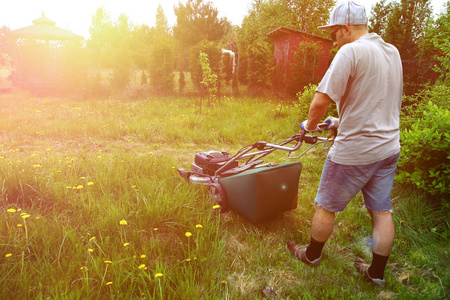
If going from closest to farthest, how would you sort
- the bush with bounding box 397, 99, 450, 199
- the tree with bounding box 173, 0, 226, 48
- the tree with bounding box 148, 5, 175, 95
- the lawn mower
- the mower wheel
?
1. the lawn mower
2. the bush with bounding box 397, 99, 450, 199
3. the mower wheel
4. the tree with bounding box 148, 5, 175, 95
5. the tree with bounding box 173, 0, 226, 48

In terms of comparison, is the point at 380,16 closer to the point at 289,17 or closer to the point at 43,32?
the point at 289,17

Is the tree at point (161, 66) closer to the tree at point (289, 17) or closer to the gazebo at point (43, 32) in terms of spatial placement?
the gazebo at point (43, 32)

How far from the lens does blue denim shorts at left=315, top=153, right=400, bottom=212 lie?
2066 millimetres

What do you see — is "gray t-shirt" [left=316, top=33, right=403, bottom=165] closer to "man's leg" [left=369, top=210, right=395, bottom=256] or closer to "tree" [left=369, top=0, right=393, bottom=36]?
"man's leg" [left=369, top=210, right=395, bottom=256]

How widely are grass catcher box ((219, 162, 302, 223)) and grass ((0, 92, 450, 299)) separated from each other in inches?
10.2

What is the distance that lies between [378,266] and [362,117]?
1.06 meters

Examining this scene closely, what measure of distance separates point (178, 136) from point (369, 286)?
474 centimetres

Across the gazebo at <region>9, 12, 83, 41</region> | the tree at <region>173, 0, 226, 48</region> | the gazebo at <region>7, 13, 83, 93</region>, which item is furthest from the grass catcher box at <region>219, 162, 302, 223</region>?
the tree at <region>173, 0, 226, 48</region>

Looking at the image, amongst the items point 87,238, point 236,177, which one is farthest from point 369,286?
point 87,238

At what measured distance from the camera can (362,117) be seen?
1.99 m

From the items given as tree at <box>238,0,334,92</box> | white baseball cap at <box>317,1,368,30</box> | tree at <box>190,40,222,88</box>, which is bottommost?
white baseball cap at <box>317,1,368,30</box>

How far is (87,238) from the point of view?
2.53 meters

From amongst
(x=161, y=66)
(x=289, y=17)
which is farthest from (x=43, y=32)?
(x=289, y=17)

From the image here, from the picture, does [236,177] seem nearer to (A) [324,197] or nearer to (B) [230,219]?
(B) [230,219]
